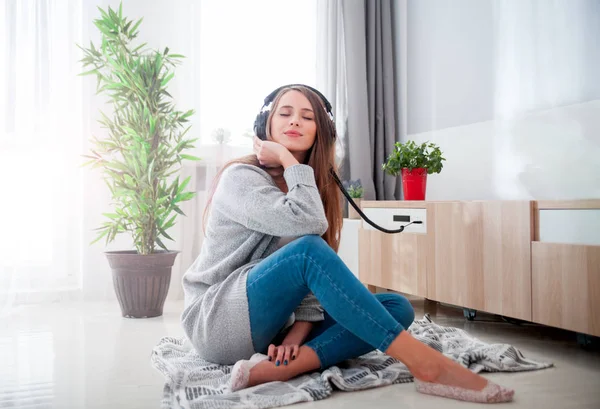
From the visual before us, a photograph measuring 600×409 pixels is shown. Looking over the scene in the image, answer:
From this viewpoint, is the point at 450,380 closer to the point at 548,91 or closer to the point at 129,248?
the point at 548,91

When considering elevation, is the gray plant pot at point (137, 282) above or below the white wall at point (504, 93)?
below

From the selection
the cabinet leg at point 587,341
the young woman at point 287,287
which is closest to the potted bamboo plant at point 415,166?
the cabinet leg at point 587,341

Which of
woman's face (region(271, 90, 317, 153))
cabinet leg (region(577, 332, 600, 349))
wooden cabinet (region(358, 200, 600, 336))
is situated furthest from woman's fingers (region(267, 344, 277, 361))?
cabinet leg (region(577, 332, 600, 349))

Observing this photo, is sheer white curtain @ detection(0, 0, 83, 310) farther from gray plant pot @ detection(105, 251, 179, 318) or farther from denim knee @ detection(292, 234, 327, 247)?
denim knee @ detection(292, 234, 327, 247)

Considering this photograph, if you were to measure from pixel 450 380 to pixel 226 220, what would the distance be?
75cm

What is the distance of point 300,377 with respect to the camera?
5.10 feet

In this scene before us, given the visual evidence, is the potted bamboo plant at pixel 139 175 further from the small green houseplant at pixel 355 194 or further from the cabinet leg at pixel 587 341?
the cabinet leg at pixel 587 341

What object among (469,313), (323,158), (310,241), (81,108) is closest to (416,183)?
(469,313)

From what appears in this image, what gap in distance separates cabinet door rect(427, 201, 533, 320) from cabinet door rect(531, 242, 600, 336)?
0.05 meters

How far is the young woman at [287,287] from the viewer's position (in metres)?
1.38

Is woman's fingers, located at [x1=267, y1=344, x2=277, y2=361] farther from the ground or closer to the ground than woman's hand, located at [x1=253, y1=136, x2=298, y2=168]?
closer to the ground

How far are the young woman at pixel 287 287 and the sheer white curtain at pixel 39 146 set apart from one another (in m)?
1.80

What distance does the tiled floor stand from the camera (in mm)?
1444

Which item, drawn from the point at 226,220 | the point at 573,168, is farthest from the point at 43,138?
the point at 573,168
